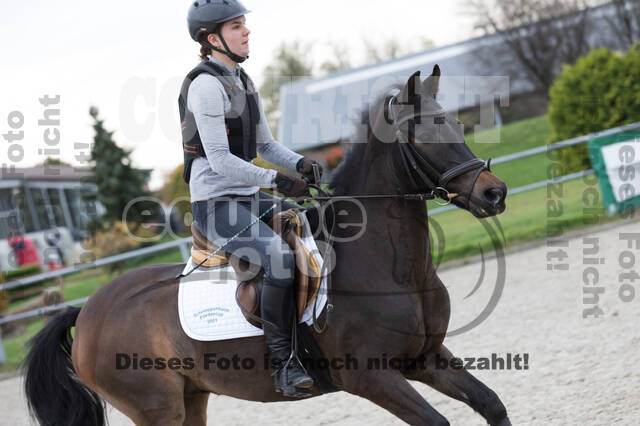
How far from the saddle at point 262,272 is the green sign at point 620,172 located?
859cm

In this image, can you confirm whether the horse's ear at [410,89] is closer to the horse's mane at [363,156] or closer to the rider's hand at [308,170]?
the horse's mane at [363,156]

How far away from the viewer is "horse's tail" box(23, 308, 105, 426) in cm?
390

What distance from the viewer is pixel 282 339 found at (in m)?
3.38

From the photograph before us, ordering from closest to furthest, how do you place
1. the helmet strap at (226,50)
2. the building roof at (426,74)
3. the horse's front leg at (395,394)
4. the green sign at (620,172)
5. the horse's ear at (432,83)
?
the horse's front leg at (395,394)
the horse's ear at (432,83)
the helmet strap at (226,50)
the green sign at (620,172)
the building roof at (426,74)

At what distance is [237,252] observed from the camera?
3.48 metres

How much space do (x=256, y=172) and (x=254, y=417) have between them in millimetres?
3078

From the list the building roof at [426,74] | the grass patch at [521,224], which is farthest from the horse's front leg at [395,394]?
the building roof at [426,74]

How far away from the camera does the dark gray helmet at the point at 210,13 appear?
343 cm

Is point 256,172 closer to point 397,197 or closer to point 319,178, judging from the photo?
point 319,178

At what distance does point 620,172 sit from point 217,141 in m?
9.13

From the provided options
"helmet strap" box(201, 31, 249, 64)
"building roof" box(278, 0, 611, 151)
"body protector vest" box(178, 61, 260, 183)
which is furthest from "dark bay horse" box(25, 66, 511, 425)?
"building roof" box(278, 0, 611, 151)

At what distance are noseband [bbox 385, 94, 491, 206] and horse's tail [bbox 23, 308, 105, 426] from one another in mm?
2483

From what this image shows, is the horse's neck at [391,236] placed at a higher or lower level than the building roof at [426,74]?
lower

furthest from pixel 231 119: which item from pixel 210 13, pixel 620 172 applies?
pixel 620 172
